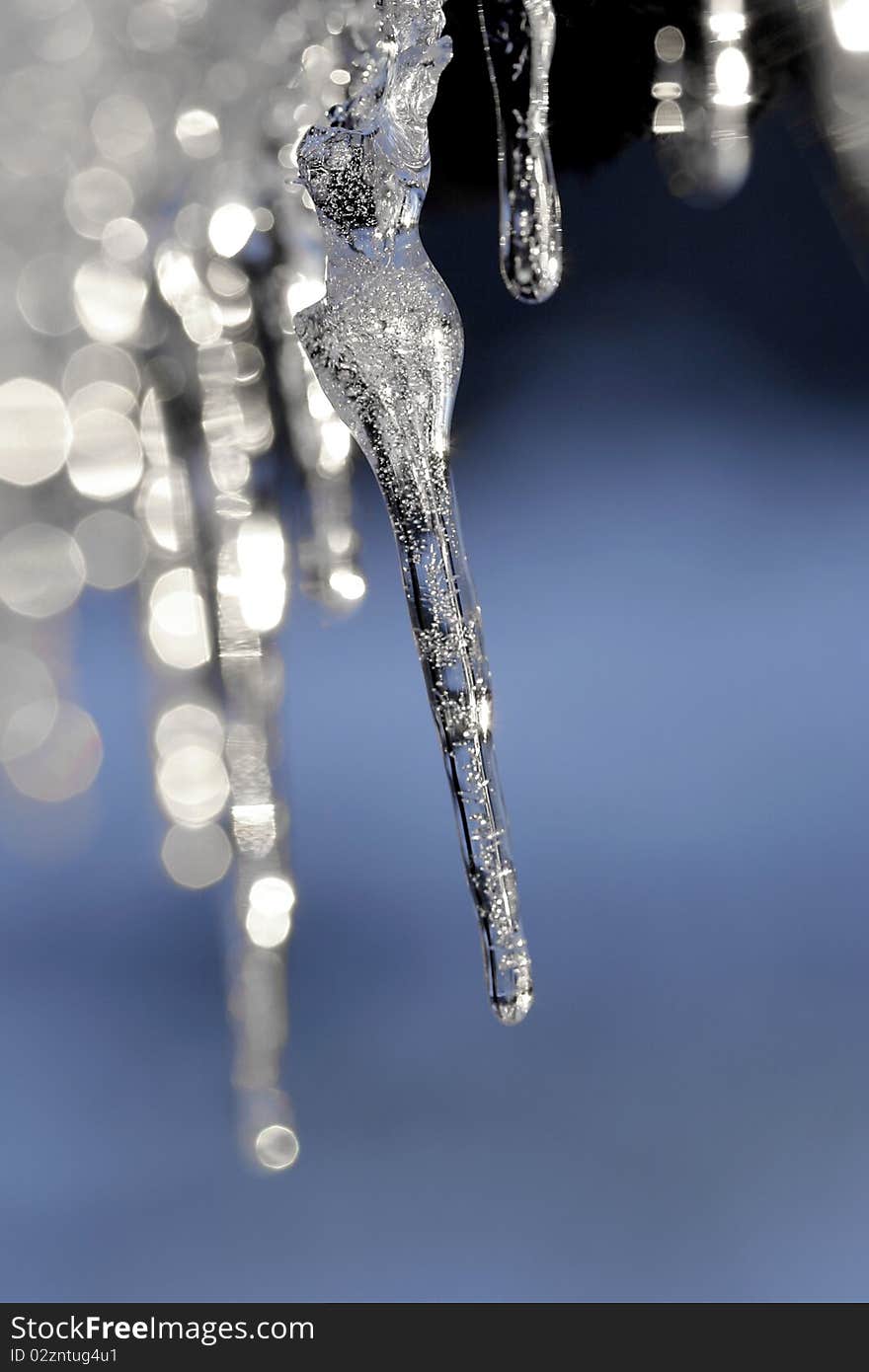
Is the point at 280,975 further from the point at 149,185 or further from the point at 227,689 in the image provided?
the point at 149,185

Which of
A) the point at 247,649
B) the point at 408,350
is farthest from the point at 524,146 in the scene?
the point at 247,649

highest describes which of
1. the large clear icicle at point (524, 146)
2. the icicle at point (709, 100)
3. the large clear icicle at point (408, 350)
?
the icicle at point (709, 100)

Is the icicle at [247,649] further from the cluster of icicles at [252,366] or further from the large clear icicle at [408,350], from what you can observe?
the large clear icicle at [408,350]

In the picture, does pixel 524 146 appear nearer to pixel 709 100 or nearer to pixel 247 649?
pixel 709 100

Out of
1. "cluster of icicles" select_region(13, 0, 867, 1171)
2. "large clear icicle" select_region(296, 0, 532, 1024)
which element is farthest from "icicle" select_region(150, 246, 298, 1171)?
"large clear icicle" select_region(296, 0, 532, 1024)

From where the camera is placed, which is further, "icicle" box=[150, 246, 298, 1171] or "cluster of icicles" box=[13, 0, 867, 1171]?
"icicle" box=[150, 246, 298, 1171]

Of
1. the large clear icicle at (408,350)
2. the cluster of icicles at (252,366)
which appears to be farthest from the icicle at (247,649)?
the large clear icicle at (408,350)

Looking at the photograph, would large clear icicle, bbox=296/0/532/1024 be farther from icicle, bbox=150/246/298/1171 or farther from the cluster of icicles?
icicle, bbox=150/246/298/1171
